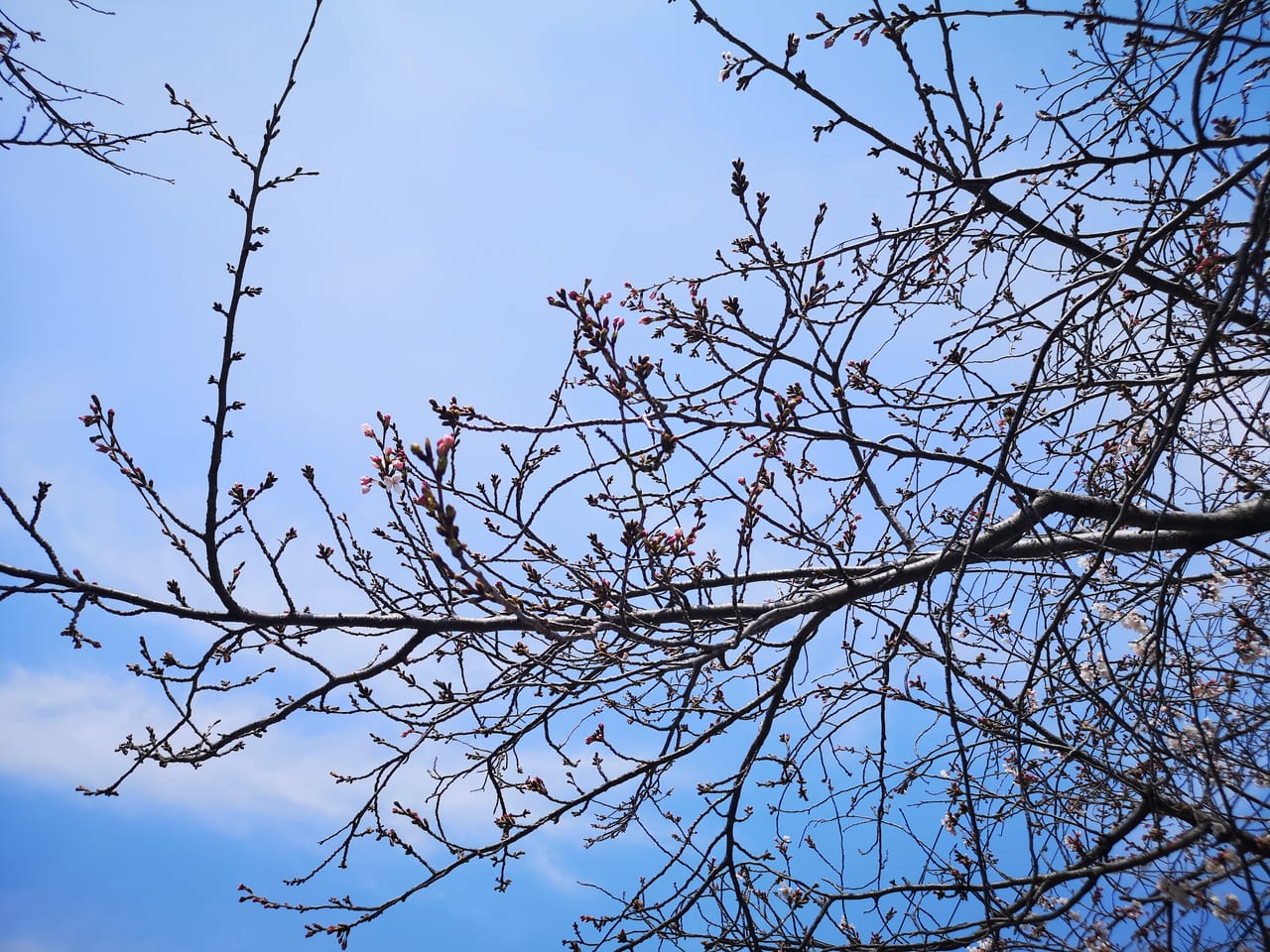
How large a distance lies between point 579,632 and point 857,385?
197cm

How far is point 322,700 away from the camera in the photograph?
335 centimetres

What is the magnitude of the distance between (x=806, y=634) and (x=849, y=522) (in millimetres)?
578

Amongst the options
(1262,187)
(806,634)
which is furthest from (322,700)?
(1262,187)

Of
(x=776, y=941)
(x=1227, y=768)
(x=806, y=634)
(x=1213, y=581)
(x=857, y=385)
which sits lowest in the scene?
(x=776, y=941)

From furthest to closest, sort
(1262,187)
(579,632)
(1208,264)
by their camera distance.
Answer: (1208,264) → (579,632) → (1262,187)

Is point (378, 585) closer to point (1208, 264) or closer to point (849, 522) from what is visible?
point (849, 522)

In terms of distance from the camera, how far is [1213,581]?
3.66 metres

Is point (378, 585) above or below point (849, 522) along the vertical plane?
below

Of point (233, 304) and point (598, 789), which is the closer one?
point (233, 304)

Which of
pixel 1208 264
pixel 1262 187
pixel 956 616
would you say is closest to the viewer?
pixel 1262 187

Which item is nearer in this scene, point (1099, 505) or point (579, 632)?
point (579, 632)

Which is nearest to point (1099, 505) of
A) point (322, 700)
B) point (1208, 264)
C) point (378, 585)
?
point (1208, 264)

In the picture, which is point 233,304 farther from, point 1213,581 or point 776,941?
point 1213,581

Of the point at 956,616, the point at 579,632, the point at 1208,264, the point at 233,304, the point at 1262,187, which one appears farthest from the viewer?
the point at 956,616
